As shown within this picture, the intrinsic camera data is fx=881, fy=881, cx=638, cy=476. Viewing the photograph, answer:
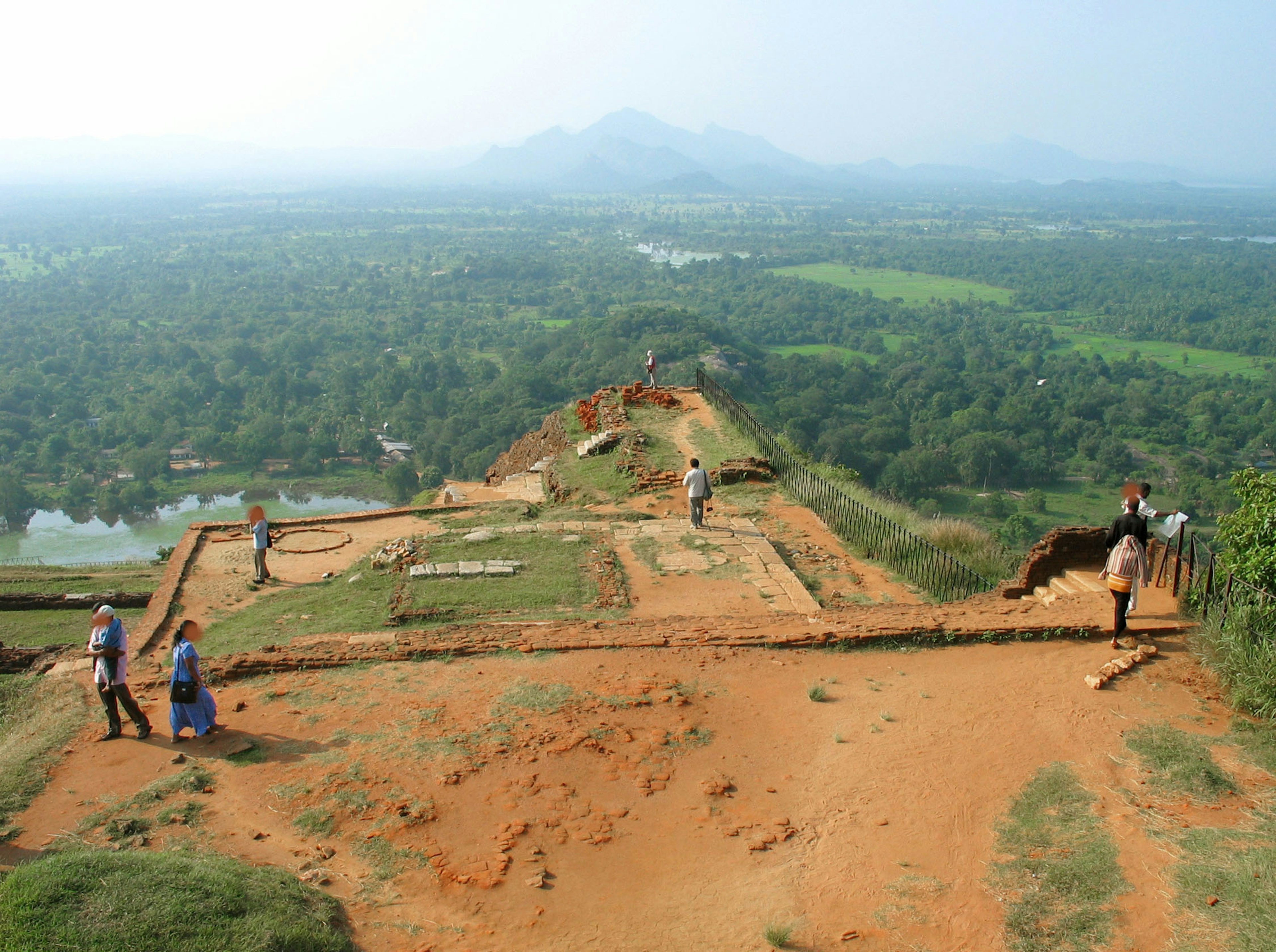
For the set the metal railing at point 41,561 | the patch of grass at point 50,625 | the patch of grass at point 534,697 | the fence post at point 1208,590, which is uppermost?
the fence post at point 1208,590

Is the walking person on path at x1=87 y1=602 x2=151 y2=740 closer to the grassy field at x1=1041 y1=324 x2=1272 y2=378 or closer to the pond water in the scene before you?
the pond water

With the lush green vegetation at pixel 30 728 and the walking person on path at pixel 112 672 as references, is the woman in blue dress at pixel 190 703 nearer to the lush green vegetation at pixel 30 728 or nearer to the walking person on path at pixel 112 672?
the walking person on path at pixel 112 672

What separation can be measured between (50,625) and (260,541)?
343 cm

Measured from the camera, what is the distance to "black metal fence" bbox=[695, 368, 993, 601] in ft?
33.6

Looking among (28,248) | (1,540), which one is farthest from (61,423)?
(28,248)

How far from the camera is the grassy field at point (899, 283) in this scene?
104m

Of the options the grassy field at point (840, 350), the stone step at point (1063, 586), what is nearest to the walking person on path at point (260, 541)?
the stone step at point (1063, 586)

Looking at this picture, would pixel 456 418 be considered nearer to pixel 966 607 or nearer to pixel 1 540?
pixel 1 540

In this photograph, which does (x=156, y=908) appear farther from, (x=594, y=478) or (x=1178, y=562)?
(x=594, y=478)

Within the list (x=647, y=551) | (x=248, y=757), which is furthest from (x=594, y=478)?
(x=248, y=757)

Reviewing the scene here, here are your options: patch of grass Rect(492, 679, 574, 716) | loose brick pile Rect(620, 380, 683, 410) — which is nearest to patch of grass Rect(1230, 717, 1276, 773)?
patch of grass Rect(492, 679, 574, 716)

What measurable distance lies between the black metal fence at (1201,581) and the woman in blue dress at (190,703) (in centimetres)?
804

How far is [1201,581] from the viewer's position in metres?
7.69

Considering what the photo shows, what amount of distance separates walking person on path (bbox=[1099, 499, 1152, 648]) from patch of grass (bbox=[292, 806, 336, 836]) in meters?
6.29
